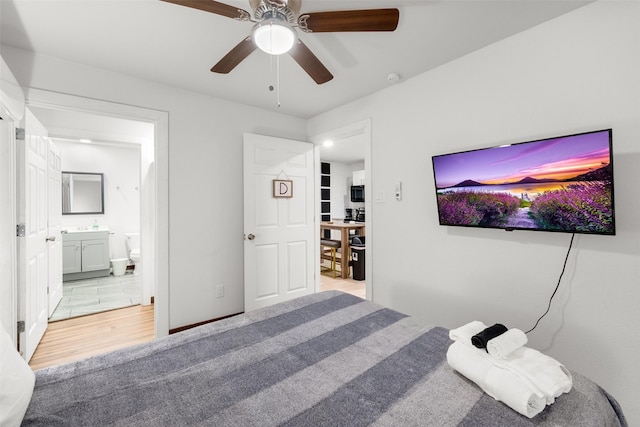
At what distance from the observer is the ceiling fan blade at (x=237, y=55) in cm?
154

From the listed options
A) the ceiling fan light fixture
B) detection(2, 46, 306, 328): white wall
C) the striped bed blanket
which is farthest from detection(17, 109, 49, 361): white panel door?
the ceiling fan light fixture

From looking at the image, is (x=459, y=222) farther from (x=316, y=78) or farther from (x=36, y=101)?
(x=36, y=101)

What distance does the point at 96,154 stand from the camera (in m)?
5.09

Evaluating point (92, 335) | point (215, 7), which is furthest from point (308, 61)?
point (92, 335)

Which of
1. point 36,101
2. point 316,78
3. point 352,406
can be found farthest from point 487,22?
point 36,101

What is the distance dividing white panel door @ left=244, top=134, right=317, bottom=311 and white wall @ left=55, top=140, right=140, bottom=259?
321 cm

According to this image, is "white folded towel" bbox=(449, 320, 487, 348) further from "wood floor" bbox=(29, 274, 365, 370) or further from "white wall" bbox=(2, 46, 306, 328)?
"wood floor" bbox=(29, 274, 365, 370)

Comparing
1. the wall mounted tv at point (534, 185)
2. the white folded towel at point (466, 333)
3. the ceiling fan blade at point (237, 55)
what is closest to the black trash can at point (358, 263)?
the wall mounted tv at point (534, 185)

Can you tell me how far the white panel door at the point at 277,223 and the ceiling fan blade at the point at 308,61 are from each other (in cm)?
142

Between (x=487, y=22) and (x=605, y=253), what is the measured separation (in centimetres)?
153

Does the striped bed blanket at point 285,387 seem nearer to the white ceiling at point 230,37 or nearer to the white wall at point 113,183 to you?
the white ceiling at point 230,37

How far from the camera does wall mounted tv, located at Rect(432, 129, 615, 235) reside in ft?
4.90

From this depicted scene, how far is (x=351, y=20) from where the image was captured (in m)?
1.35

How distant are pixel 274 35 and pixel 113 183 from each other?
5.29m
